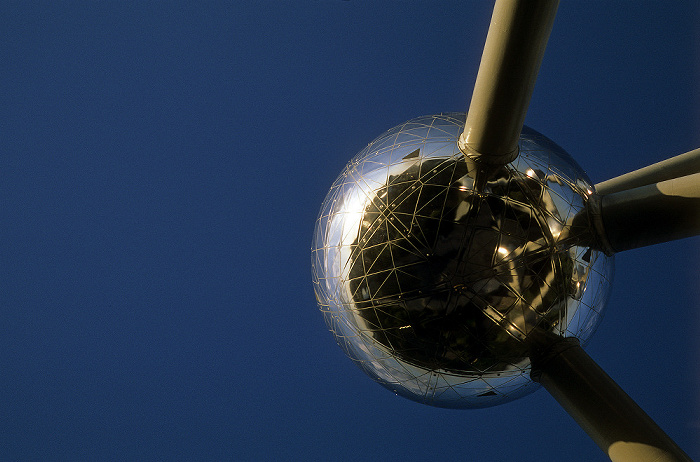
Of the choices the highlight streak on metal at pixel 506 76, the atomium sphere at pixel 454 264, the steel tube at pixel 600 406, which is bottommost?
the steel tube at pixel 600 406

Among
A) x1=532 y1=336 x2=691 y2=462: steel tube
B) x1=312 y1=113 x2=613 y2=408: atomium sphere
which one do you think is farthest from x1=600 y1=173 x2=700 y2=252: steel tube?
x1=532 y1=336 x2=691 y2=462: steel tube

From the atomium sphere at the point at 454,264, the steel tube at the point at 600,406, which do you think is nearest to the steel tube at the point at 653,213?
the atomium sphere at the point at 454,264

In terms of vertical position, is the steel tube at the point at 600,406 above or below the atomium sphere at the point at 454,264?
below

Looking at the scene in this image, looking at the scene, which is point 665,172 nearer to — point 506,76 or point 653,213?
point 653,213

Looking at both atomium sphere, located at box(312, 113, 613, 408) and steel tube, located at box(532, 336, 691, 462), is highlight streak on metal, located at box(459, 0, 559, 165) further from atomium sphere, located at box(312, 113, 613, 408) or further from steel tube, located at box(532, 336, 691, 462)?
steel tube, located at box(532, 336, 691, 462)

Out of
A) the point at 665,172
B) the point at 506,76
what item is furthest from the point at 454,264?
the point at 665,172

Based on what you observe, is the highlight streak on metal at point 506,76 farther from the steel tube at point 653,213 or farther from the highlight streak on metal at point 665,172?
the highlight streak on metal at point 665,172

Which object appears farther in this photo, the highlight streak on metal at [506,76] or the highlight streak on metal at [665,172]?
the highlight streak on metal at [665,172]
